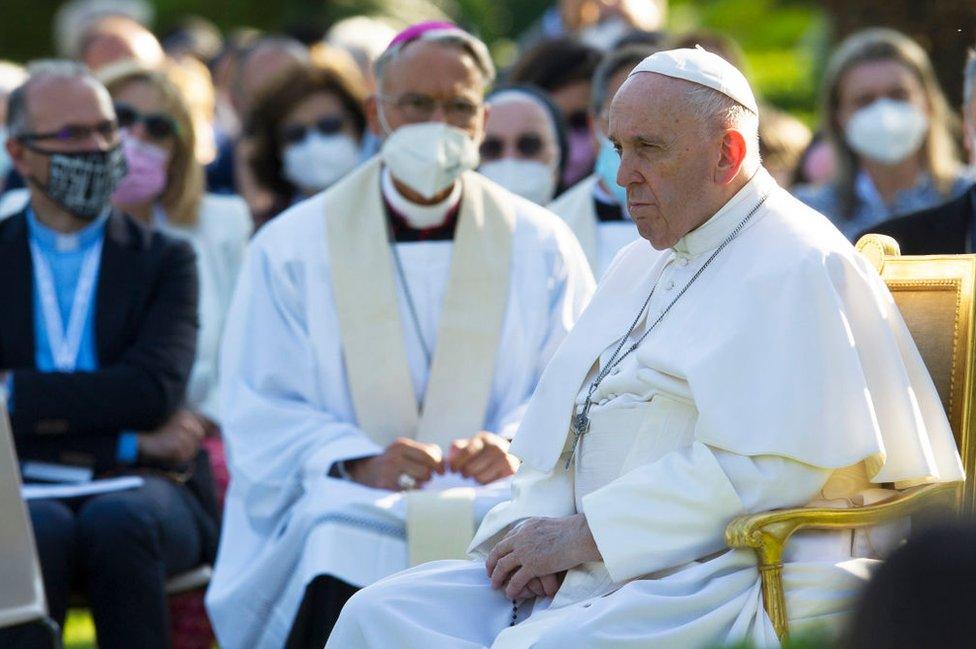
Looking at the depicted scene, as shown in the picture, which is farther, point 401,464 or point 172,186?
point 172,186

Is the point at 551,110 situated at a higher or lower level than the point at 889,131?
higher

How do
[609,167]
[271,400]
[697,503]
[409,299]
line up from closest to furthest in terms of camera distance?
1. [697,503]
2. [271,400]
3. [409,299]
4. [609,167]

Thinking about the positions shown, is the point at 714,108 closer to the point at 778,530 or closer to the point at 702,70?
the point at 702,70

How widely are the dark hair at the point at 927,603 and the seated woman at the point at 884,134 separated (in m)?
6.32

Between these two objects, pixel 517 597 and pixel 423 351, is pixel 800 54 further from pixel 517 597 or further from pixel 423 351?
pixel 517 597

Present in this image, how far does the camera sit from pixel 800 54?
66.9 feet

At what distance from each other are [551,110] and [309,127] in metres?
1.32

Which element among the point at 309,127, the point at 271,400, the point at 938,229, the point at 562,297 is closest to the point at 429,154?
the point at 562,297

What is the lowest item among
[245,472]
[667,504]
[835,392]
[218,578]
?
[218,578]

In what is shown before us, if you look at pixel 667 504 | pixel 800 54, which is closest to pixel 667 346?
pixel 667 504

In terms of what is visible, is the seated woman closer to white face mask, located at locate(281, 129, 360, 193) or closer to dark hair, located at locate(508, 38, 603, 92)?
dark hair, located at locate(508, 38, 603, 92)

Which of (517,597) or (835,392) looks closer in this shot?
(835,392)

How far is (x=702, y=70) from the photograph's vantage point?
4.38 m

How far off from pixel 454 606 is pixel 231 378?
82.1 inches
